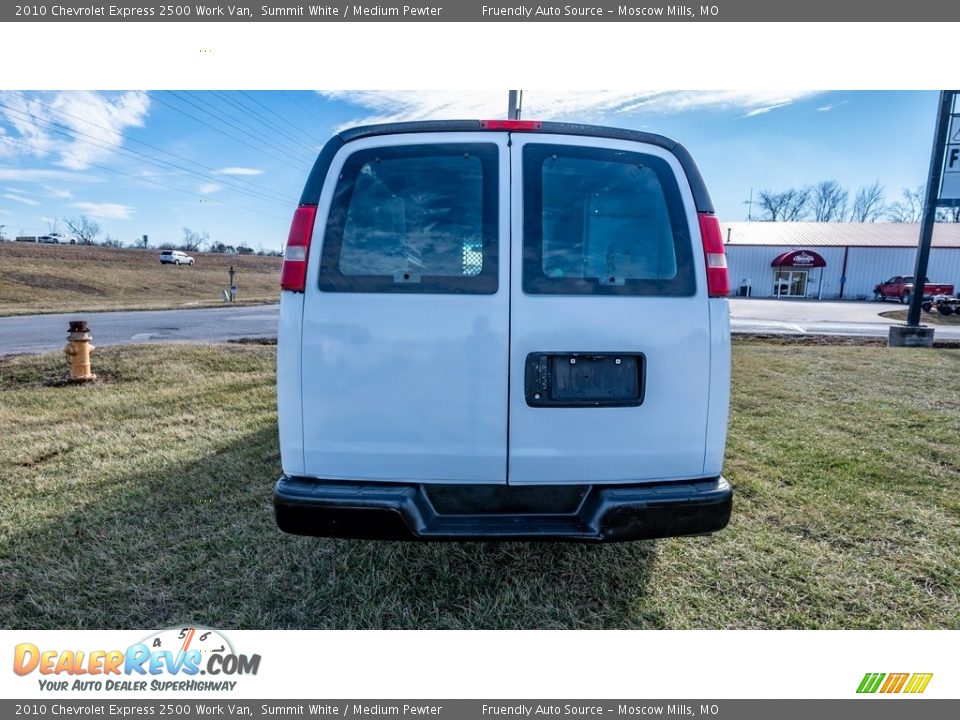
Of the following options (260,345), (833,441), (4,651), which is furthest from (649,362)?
(260,345)

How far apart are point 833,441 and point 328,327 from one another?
15.0ft

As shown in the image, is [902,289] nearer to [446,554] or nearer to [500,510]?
[446,554]

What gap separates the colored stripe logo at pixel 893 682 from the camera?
2041mm

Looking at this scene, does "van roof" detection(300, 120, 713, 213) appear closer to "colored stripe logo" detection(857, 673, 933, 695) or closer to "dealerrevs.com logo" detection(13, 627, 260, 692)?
"dealerrevs.com logo" detection(13, 627, 260, 692)

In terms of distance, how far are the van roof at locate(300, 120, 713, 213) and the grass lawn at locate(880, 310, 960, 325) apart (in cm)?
2079

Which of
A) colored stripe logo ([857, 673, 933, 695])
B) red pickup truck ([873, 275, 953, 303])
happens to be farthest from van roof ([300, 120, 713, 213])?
red pickup truck ([873, 275, 953, 303])

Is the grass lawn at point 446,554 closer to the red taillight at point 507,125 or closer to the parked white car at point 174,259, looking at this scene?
the red taillight at point 507,125

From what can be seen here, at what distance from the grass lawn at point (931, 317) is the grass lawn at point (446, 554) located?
1768cm

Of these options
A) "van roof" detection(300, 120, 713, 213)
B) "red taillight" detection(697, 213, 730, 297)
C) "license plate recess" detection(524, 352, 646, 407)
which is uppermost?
"van roof" detection(300, 120, 713, 213)

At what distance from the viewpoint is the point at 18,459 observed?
12.8 feet

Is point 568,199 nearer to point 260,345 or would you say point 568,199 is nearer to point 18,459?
point 18,459

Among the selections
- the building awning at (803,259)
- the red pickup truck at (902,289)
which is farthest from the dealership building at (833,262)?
the red pickup truck at (902,289)

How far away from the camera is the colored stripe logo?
204cm

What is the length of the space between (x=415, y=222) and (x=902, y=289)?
124 feet
